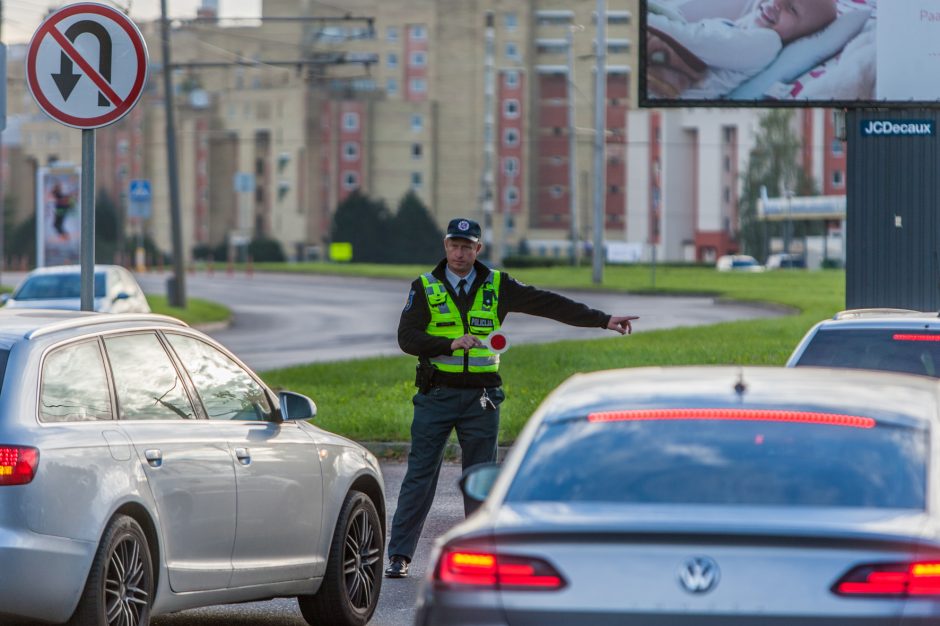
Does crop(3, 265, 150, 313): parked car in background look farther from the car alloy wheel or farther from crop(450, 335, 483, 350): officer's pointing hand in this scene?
the car alloy wheel

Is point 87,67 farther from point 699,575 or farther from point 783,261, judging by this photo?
point 783,261

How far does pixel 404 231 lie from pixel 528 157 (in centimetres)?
2280

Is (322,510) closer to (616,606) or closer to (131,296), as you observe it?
(616,606)

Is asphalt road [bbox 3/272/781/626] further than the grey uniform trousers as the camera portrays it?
No

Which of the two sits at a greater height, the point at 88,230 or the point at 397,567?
the point at 88,230

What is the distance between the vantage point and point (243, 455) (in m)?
7.58

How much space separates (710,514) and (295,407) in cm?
363

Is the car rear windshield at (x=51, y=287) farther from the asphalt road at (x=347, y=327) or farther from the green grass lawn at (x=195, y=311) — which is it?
the green grass lawn at (x=195, y=311)

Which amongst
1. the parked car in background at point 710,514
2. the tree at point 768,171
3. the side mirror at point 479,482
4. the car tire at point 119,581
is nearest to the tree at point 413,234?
the tree at point 768,171

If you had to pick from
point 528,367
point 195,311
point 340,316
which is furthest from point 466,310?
point 340,316

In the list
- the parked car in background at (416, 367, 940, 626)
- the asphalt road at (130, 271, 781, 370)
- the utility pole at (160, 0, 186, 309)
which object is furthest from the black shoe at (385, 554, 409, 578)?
the utility pole at (160, 0, 186, 309)

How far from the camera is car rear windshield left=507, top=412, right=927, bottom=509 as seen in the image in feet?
15.5

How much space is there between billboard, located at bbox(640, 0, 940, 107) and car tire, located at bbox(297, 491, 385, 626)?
45.2 feet

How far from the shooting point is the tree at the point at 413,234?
132 metres
